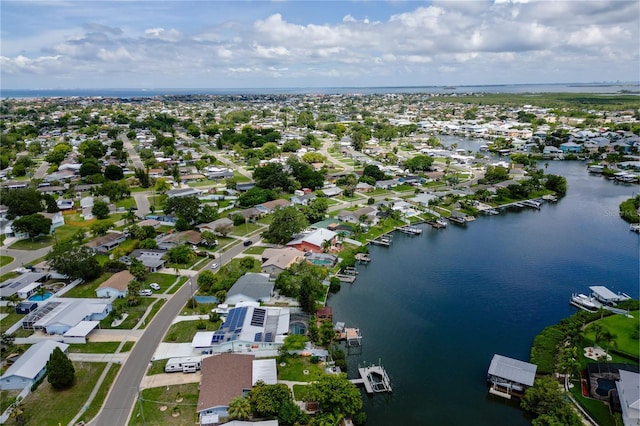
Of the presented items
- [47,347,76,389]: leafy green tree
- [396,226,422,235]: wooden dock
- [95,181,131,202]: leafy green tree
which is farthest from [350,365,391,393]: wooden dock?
[95,181,131,202]: leafy green tree

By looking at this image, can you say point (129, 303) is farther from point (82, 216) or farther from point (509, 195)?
point (509, 195)

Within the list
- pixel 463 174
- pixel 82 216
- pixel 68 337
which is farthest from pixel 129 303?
pixel 463 174

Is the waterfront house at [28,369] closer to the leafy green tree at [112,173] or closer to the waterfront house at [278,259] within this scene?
the waterfront house at [278,259]

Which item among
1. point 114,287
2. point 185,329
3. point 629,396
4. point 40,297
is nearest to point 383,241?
point 185,329

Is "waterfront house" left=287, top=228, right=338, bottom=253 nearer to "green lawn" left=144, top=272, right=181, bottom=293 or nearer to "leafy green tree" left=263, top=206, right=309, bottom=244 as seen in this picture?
"leafy green tree" left=263, top=206, right=309, bottom=244

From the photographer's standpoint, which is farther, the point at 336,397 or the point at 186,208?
the point at 186,208

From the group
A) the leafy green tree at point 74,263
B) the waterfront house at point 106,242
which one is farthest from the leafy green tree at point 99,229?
the leafy green tree at point 74,263

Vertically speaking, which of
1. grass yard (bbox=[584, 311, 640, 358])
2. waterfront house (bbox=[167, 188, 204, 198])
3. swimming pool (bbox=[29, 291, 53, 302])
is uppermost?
waterfront house (bbox=[167, 188, 204, 198])

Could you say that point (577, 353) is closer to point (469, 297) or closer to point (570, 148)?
point (469, 297)
